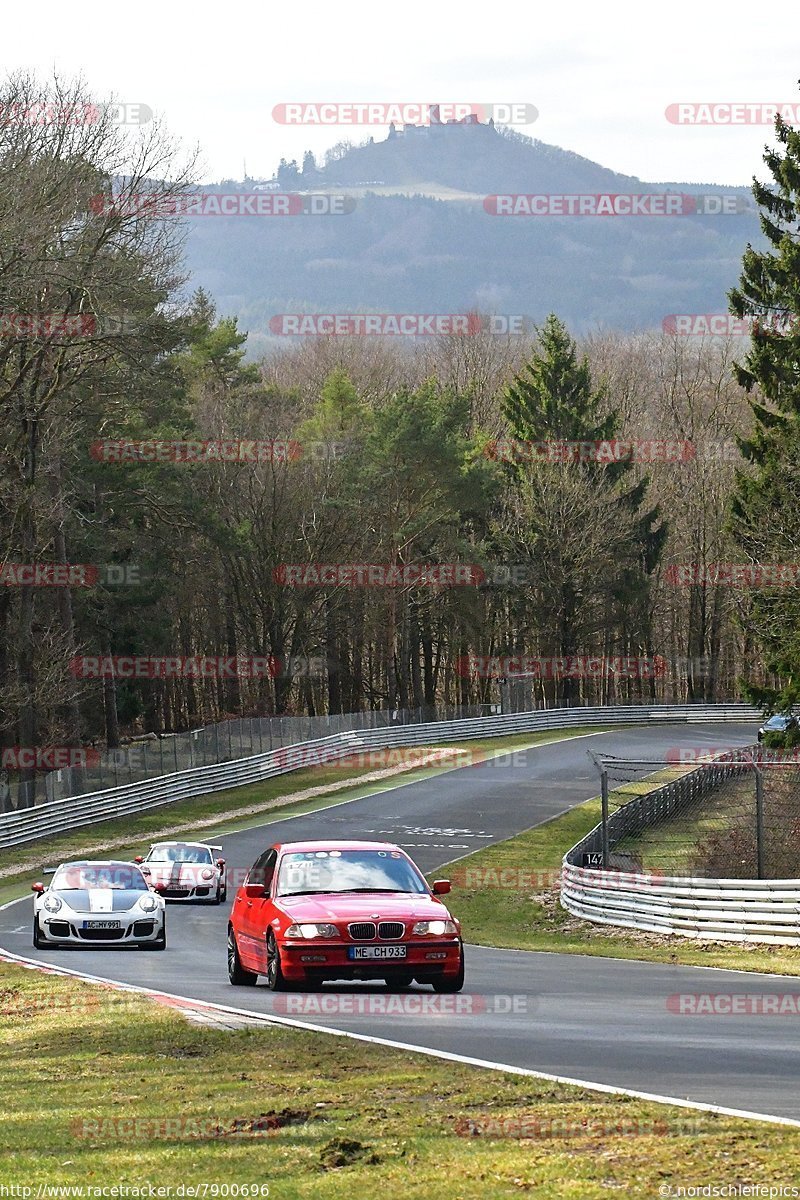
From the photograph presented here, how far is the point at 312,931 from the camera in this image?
15.1 metres

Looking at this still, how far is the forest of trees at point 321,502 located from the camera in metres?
44.2

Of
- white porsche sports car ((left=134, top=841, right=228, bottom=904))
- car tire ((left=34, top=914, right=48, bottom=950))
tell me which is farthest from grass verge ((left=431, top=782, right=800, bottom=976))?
car tire ((left=34, top=914, right=48, bottom=950))

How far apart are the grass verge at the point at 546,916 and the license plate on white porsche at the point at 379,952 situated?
5638 millimetres

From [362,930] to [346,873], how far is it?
1360 mm

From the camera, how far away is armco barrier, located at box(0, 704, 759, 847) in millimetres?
43844

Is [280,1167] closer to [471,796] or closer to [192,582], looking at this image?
[471,796]

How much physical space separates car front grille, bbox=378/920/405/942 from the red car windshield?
107 centimetres
